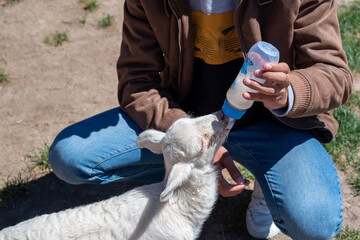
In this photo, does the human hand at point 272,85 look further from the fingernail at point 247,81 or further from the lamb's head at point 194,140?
the lamb's head at point 194,140

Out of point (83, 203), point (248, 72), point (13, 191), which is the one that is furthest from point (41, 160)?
point (248, 72)

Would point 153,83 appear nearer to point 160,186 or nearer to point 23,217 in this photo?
point 160,186

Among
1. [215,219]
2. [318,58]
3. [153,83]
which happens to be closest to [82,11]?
[153,83]

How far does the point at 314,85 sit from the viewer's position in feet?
8.80

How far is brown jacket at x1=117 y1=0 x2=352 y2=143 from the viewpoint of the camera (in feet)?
9.01

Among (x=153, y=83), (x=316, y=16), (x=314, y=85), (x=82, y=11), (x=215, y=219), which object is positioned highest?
(x=316, y=16)

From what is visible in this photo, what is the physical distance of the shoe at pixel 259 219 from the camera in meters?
3.46

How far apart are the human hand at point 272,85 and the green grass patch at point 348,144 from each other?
1675mm

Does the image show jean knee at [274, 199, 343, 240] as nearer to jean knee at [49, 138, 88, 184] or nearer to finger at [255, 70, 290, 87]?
finger at [255, 70, 290, 87]

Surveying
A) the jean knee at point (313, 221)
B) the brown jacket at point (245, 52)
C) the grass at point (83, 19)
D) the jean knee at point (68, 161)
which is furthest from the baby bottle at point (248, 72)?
the grass at point (83, 19)

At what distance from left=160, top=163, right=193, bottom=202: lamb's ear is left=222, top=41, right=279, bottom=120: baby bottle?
435 millimetres

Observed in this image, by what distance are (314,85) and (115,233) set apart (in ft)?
5.25

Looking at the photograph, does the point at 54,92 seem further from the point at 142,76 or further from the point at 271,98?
the point at 271,98

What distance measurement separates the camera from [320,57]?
2.82 m
